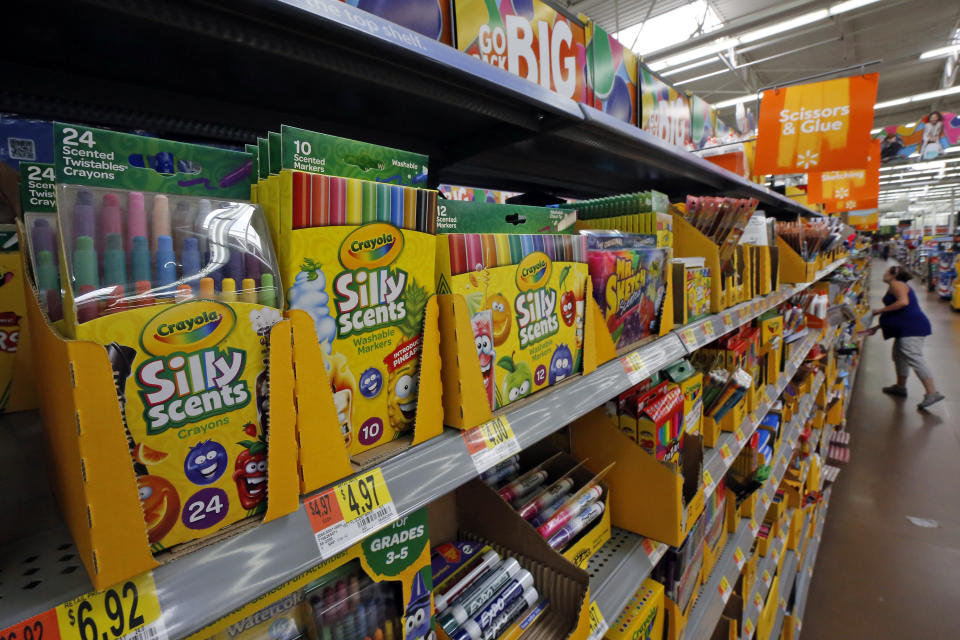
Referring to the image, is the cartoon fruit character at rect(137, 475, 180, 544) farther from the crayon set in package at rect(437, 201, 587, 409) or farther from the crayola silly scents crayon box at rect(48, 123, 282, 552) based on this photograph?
the crayon set in package at rect(437, 201, 587, 409)

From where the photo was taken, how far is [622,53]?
5.88 ft

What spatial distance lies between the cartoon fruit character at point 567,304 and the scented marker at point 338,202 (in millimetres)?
408

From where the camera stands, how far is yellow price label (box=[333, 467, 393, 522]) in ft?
1.60

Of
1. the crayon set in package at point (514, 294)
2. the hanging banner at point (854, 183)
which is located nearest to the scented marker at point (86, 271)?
the crayon set in package at point (514, 294)

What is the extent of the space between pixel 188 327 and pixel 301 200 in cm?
15

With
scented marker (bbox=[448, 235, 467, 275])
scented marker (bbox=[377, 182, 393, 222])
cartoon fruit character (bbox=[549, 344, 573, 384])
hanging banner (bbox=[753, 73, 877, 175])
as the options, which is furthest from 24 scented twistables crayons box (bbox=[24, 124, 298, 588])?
hanging banner (bbox=[753, 73, 877, 175])

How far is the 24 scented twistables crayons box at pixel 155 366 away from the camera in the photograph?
13.6 inches

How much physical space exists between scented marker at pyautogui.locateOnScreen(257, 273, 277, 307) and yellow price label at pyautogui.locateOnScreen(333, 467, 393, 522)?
0.20m

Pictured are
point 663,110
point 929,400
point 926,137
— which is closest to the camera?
point 663,110

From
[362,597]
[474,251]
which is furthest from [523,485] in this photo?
[474,251]

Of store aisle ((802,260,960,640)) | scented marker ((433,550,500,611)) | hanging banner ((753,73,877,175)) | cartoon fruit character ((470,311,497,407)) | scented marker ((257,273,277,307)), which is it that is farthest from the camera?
hanging banner ((753,73,877,175))

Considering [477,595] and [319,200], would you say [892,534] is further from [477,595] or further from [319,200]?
[319,200]

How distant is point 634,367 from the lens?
97 centimetres

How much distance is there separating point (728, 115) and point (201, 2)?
15.9 metres
